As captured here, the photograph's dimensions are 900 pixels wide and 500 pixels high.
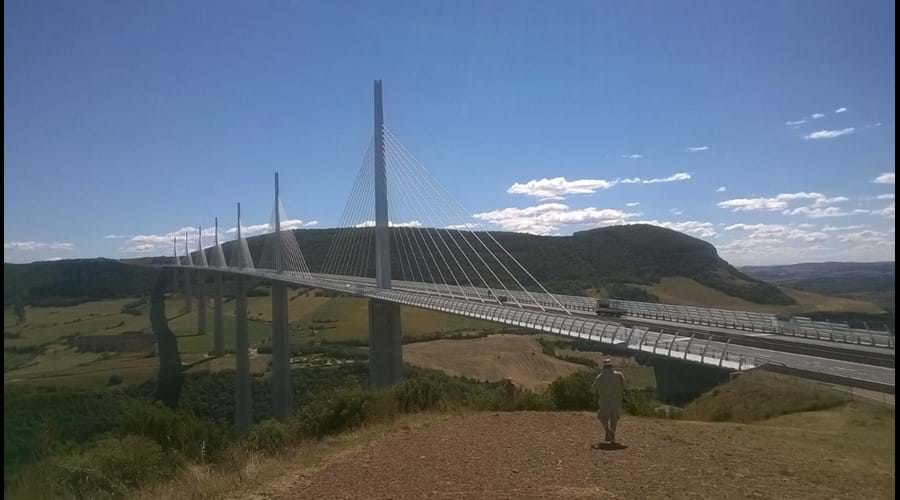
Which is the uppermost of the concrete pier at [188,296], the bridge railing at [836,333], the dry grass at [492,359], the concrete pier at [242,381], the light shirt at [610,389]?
the light shirt at [610,389]

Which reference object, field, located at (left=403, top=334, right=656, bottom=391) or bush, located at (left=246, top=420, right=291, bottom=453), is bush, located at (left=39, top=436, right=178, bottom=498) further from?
field, located at (left=403, top=334, right=656, bottom=391)

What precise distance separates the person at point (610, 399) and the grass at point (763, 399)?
501cm

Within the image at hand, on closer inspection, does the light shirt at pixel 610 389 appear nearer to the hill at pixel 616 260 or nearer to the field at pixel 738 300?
the field at pixel 738 300

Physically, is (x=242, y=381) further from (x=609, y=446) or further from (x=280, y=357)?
Answer: (x=609, y=446)

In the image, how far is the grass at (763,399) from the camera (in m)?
12.8

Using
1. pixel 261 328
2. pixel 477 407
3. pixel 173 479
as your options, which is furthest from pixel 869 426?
pixel 261 328

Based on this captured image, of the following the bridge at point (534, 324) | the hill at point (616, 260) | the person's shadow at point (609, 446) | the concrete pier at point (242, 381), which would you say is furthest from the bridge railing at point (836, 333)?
the concrete pier at point (242, 381)

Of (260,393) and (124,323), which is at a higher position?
(124,323)

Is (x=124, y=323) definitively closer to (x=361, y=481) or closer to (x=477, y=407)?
(x=477, y=407)

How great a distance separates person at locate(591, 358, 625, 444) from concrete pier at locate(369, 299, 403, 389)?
21139mm

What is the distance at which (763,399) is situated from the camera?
13.4 m

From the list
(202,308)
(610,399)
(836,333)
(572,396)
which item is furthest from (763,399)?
(202,308)

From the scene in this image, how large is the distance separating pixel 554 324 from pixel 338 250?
34.6 meters

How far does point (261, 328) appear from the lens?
2687 inches
